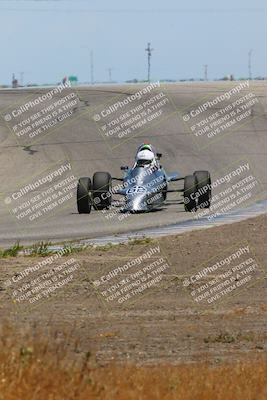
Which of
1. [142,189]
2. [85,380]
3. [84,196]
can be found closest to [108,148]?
[84,196]

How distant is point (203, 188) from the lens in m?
30.1

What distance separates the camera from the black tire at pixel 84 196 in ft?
98.2

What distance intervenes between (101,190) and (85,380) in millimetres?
21988

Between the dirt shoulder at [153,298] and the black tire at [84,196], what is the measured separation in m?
6.64

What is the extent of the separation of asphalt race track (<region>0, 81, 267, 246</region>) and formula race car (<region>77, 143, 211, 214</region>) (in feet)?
0.96

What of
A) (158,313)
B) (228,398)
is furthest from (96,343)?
(228,398)

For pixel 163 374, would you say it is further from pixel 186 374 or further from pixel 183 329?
pixel 183 329

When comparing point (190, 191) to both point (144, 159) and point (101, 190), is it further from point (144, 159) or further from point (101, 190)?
point (101, 190)

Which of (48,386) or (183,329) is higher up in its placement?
(48,386)

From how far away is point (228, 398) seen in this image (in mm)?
9133

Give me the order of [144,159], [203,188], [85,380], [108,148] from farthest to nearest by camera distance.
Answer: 1. [108,148]
2. [144,159]
3. [203,188]
4. [85,380]

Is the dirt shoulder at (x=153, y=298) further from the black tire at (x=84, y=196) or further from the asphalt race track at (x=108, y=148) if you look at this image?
the black tire at (x=84, y=196)

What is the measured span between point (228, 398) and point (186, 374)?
1.08 metres

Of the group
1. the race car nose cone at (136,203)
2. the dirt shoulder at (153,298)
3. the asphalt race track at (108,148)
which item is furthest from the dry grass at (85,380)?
the race car nose cone at (136,203)
